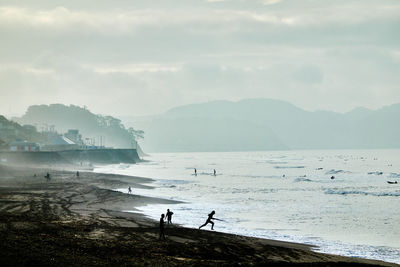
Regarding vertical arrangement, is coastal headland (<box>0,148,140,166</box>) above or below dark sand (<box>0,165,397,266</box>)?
above

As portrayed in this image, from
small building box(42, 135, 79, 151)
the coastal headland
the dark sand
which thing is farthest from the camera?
small building box(42, 135, 79, 151)

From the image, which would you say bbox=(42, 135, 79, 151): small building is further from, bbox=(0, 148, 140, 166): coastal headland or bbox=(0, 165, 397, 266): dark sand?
bbox=(0, 165, 397, 266): dark sand

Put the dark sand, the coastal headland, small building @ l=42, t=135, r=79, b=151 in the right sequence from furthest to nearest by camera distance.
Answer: small building @ l=42, t=135, r=79, b=151, the coastal headland, the dark sand

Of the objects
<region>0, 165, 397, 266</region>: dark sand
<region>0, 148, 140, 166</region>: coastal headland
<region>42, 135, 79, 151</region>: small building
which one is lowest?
<region>0, 165, 397, 266</region>: dark sand

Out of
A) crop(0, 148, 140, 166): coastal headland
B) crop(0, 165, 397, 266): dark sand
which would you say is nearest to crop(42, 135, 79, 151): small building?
crop(0, 148, 140, 166): coastal headland

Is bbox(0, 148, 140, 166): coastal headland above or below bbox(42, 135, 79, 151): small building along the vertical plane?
below

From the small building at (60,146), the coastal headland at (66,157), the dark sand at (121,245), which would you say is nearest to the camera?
the dark sand at (121,245)

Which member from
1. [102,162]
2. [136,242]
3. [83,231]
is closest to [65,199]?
[83,231]

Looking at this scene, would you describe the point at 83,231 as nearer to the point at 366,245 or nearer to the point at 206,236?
the point at 206,236

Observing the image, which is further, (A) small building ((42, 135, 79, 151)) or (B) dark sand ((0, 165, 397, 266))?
(A) small building ((42, 135, 79, 151))

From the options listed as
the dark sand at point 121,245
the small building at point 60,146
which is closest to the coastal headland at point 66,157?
the small building at point 60,146

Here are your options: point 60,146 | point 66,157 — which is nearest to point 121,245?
point 66,157

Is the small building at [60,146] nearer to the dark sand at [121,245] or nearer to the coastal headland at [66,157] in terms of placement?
the coastal headland at [66,157]

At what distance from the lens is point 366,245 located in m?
27.6
